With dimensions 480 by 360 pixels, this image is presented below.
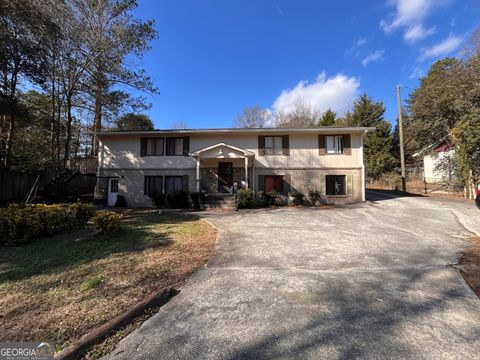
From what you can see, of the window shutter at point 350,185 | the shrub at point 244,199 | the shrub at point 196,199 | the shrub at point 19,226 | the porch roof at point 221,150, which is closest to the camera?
the shrub at point 19,226

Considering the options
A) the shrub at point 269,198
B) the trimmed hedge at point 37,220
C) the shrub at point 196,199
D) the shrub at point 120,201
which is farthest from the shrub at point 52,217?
the shrub at point 269,198

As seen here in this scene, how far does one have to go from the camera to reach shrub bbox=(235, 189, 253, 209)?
13.9 meters

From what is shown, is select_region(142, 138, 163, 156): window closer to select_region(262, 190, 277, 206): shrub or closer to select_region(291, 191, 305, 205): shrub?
select_region(262, 190, 277, 206): shrub

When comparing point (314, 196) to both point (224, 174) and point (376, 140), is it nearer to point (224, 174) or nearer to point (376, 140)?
point (224, 174)

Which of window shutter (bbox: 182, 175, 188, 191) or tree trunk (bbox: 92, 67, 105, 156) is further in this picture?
tree trunk (bbox: 92, 67, 105, 156)

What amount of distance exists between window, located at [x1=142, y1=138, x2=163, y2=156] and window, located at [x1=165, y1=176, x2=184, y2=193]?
1734 millimetres

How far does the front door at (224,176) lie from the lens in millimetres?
16172

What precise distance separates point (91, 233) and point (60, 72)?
45.4 ft

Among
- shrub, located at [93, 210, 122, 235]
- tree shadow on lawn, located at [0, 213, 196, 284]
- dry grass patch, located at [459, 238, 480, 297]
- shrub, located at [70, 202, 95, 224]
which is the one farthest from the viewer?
shrub, located at [70, 202, 95, 224]

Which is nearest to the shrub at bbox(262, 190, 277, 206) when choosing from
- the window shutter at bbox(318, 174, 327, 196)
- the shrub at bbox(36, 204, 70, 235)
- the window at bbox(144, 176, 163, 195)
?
the window shutter at bbox(318, 174, 327, 196)

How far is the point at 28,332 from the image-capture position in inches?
113

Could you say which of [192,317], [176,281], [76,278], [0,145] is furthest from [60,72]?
[192,317]

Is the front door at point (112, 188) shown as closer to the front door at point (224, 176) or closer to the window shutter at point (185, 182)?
the window shutter at point (185, 182)

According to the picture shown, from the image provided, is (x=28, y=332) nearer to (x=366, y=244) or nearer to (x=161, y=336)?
(x=161, y=336)
